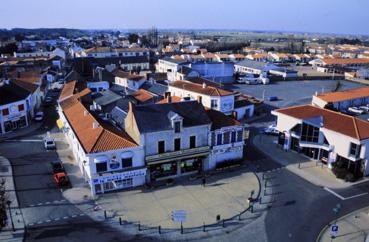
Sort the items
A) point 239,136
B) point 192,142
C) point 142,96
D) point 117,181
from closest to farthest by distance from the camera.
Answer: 1. point 117,181
2. point 192,142
3. point 239,136
4. point 142,96

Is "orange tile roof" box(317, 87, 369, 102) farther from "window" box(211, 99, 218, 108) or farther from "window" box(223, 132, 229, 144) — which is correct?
"window" box(223, 132, 229, 144)

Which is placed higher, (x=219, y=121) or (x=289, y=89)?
(x=219, y=121)

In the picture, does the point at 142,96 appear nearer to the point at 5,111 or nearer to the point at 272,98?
the point at 5,111

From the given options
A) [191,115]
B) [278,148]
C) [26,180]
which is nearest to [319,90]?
[278,148]

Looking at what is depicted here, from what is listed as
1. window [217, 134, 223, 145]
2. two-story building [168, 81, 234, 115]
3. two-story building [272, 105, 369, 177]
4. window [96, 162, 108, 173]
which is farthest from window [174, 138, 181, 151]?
two-story building [168, 81, 234, 115]

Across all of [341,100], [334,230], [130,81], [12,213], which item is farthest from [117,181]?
[341,100]

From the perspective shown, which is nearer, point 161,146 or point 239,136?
point 161,146

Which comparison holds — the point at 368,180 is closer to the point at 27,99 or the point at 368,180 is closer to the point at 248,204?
the point at 248,204
